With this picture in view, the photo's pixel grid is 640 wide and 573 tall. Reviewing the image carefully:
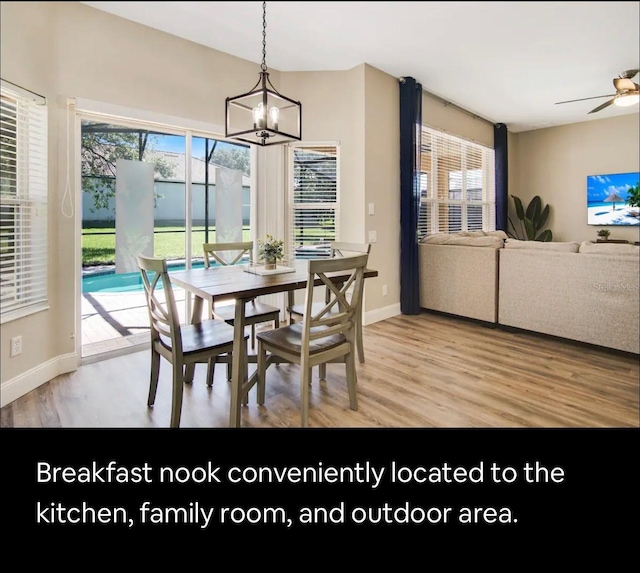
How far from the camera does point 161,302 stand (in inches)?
69.7

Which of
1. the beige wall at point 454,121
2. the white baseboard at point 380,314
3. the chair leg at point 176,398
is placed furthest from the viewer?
the beige wall at point 454,121

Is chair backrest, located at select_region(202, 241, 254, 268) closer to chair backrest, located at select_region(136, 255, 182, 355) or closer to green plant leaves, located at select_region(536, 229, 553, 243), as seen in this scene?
chair backrest, located at select_region(136, 255, 182, 355)

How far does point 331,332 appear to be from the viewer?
1.77 meters

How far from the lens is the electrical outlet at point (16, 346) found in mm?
1118

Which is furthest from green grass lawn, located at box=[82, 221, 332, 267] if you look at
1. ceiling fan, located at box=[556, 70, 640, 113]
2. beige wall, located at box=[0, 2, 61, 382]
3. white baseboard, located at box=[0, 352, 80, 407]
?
ceiling fan, located at box=[556, 70, 640, 113]

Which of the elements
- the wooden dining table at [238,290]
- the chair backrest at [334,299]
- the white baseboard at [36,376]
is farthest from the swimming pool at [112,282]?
Result: the chair backrest at [334,299]

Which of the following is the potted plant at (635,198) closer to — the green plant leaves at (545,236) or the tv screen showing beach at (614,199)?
the tv screen showing beach at (614,199)

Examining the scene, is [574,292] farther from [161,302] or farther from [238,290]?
[161,302]

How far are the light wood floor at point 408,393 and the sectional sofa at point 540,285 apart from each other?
162mm

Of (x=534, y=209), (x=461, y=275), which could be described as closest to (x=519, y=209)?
(x=534, y=209)
